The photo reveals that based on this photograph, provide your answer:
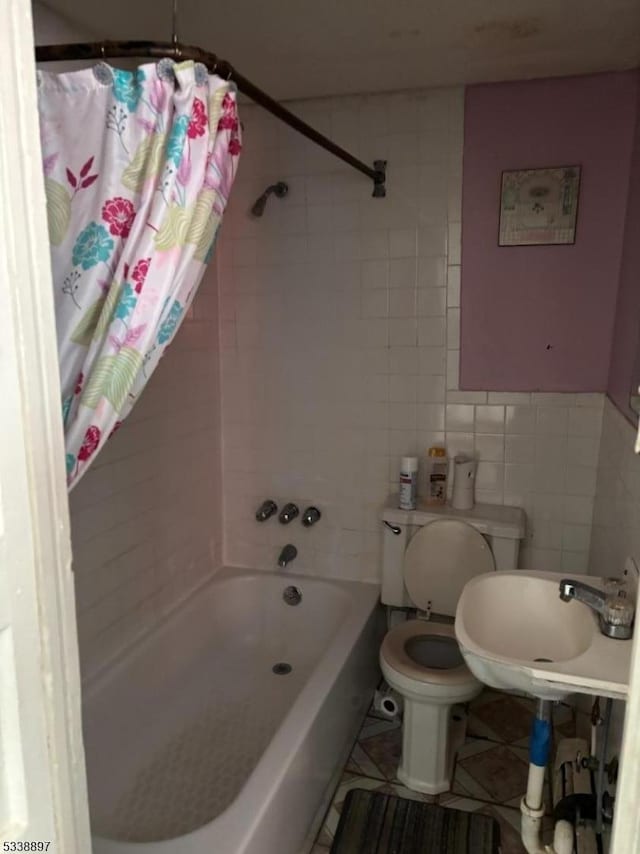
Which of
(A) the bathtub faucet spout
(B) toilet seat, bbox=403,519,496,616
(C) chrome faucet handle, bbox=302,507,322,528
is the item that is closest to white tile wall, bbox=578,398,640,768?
(B) toilet seat, bbox=403,519,496,616

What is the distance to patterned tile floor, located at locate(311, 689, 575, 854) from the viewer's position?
185 centimetres

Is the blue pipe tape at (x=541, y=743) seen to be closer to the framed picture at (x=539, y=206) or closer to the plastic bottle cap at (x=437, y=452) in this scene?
the plastic bottle cap at (x=437, y=452)

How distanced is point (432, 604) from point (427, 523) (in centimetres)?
31

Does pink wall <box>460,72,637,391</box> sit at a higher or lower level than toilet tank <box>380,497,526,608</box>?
higher

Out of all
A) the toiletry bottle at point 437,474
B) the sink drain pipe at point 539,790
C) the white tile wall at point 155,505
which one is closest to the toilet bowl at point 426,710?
the sink drain pipe at point 539,790

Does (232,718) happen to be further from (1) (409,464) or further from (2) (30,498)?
(2) (30,498)

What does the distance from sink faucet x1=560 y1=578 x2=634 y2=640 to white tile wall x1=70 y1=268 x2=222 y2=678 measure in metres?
1.36

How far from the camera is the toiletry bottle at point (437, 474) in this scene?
7.62 feet

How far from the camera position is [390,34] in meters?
1.73

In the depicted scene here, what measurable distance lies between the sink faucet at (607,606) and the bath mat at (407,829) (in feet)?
2.89

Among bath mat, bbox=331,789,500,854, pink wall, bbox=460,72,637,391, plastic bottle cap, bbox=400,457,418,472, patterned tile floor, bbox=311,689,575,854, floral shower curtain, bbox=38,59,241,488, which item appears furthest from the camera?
plastic bottle cap, bbox=400,457,418,472

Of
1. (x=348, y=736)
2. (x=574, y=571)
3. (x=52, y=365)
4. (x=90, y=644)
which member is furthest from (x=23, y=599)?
(x=574, y=571)

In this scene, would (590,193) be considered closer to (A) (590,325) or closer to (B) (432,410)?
(A) (590,325)

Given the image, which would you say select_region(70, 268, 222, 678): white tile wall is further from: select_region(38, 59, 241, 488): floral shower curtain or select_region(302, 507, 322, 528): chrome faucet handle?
select_region(38, 59, 241, 488): floral shower curtain
